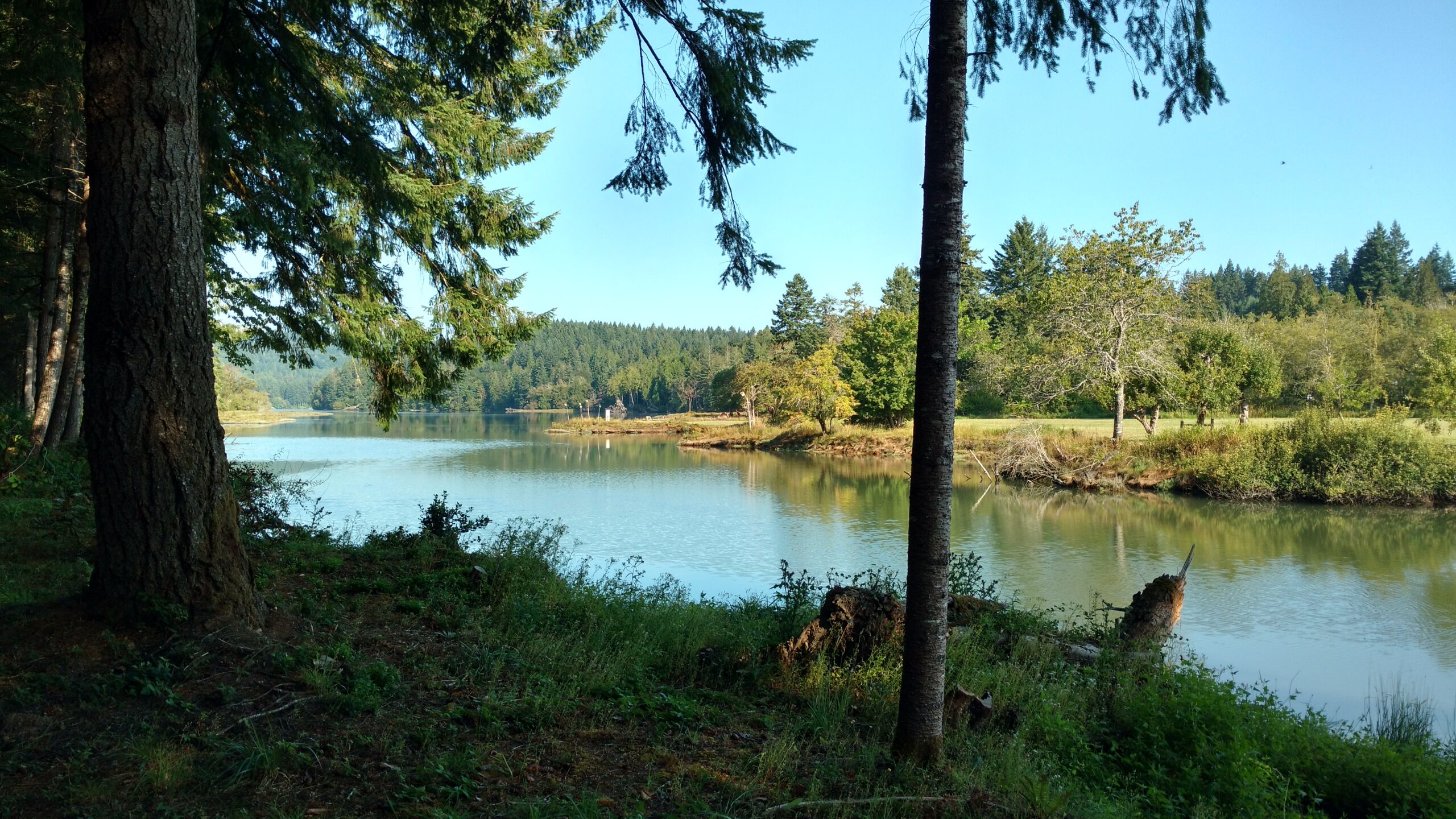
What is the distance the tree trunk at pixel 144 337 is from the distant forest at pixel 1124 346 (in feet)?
18.9

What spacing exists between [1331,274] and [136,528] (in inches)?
4146

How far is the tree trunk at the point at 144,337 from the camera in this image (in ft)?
12.4

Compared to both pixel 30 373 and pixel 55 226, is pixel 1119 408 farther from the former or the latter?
→ pixel 30 373

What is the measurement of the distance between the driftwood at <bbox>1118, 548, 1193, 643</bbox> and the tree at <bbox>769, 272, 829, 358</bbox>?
170 ft

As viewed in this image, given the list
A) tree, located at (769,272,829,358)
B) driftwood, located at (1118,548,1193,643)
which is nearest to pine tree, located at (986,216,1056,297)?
tree, located at (769,272,829,358)

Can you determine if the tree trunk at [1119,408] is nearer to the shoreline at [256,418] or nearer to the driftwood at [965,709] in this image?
the driftwood at [965,709]

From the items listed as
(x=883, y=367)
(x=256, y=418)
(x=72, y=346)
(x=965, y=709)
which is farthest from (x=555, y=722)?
(x=256, y=418)

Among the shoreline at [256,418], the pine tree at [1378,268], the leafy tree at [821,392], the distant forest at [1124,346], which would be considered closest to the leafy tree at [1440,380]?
the distant forest at [1124,346]

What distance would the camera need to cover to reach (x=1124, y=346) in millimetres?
27875

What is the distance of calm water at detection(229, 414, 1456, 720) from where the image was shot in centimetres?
1006

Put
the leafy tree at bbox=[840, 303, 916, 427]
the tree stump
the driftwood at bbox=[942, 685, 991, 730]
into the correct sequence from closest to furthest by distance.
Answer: the driftwood at bbox=[942, 685, 991, 730] → the tree stump → the leafy tree at bbox=[840, 303, 916, 427]

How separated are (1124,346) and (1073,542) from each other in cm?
1387

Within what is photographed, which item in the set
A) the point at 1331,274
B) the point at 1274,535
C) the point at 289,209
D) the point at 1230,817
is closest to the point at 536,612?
the point at 1230,817

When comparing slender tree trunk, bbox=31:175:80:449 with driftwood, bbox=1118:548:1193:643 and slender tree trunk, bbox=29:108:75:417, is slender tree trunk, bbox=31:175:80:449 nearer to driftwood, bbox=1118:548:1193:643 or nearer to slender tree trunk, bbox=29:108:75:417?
slender tree trunk, bbox=29:108:75:417
